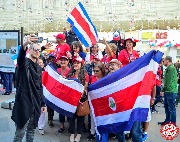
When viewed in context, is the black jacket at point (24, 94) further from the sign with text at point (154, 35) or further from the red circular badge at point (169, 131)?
the sign with text at point (154, 35)

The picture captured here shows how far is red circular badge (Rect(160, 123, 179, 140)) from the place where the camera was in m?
7.14

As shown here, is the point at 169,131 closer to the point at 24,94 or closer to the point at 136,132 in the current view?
the point at 136,132

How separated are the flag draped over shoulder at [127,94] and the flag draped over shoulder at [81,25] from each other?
2.64 m

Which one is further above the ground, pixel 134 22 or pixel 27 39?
pixel 134 22

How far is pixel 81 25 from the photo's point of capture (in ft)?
26.0

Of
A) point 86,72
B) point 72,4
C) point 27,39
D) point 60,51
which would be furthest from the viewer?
point 72,4

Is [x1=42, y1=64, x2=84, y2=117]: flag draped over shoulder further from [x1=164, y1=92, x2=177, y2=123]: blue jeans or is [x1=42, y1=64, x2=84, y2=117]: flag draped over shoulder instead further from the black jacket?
[x1=164, y1=92, x2=177, y2=123]: blue jeans

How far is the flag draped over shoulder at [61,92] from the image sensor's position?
20.7ft

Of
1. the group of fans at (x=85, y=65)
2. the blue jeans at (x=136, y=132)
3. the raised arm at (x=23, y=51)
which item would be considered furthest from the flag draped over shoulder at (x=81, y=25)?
the raised arm at (x=23, y=51)

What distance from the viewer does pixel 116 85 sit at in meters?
5.24

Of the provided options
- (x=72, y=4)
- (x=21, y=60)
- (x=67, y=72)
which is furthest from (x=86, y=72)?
(x=72, y=4)

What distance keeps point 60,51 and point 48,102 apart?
166 cm

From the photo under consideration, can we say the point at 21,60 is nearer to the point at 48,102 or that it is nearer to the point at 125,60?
the point at 48,102

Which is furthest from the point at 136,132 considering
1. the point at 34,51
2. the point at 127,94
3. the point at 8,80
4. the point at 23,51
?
the point at 8,80
